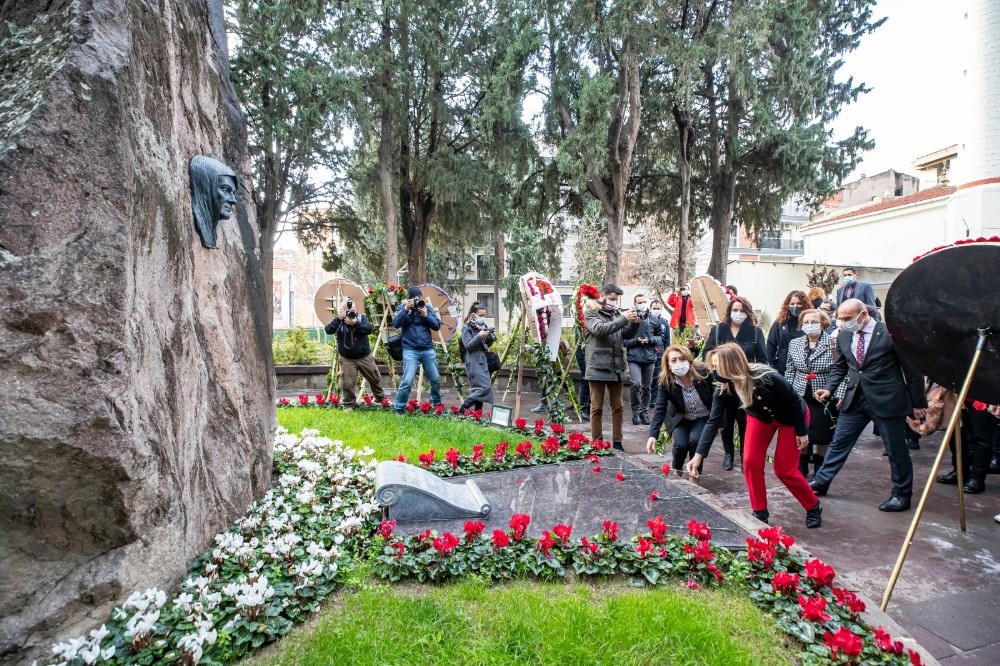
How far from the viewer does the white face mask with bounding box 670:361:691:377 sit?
5641mm

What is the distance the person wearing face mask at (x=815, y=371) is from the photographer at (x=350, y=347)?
583 cm

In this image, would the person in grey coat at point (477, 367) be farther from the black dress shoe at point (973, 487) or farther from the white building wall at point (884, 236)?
the white building wall at point (884, 236)

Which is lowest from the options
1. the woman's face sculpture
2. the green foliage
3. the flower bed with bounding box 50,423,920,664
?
the flower bed with bounding box 50,423,920,664

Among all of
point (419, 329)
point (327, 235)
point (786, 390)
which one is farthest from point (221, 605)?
point (327, 235)

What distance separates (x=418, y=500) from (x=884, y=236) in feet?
85.9

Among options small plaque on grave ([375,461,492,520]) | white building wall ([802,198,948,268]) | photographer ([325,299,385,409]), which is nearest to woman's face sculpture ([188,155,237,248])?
small plaque on grave ([375,461,492,520])

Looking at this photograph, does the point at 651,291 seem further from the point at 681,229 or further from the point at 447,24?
the point at 447,24

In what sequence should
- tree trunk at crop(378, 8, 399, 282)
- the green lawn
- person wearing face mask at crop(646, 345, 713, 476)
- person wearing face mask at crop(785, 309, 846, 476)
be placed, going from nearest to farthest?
the green lawn → person wearing face mask at crop(646, 345, 713, 476) → person wearing face mask at crop(785, 309, 846, 476) → tree trunk at crop(378, 8, 399, 282)

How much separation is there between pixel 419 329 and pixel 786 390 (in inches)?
213

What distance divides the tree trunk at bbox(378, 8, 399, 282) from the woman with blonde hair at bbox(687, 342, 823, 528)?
39.0 feet

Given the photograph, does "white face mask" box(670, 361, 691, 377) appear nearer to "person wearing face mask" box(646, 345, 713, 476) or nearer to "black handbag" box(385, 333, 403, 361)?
"person wearing face mask" box(646, 345, 713, 476)

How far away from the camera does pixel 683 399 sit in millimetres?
5844

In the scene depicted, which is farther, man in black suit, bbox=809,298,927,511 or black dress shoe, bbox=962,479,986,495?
black dress shoe, bbox=962,479,986,495

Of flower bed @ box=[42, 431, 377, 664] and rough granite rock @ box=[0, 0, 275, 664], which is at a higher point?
rough granite rock @ box=[0, 0, 275, 664]
